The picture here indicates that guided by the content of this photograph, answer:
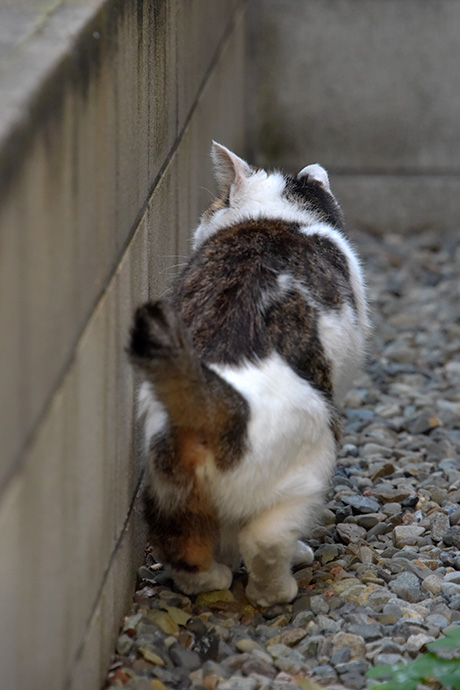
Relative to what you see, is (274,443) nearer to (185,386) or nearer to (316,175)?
(185,386)

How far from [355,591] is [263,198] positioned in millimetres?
1354

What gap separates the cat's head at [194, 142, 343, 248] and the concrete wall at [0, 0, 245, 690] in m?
0.32

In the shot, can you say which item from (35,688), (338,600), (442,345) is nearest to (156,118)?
(338,600)

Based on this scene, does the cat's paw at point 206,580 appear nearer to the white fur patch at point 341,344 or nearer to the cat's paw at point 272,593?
the cat's paw at point 272,593

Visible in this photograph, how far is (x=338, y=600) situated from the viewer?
302 centimetres

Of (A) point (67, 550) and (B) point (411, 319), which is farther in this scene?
(B) point (411, 319)

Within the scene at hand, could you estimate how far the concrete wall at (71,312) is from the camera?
166 centimetres

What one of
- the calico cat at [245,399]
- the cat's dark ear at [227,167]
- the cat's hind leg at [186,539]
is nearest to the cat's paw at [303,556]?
the calico cat at [245,399]

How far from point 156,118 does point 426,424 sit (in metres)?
2.06

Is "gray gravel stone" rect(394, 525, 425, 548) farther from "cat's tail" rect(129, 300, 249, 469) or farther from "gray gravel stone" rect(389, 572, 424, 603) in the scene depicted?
"cat's tail" rect(129, 300, 249, 469)

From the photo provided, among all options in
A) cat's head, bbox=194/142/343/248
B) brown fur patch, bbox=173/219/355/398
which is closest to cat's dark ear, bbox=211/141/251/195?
cat's head, bbox=194/142/343/248

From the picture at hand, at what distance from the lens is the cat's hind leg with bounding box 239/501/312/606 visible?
2723mm

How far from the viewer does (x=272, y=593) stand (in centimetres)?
291

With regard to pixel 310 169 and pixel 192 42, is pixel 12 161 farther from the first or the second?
pixel 192 42
